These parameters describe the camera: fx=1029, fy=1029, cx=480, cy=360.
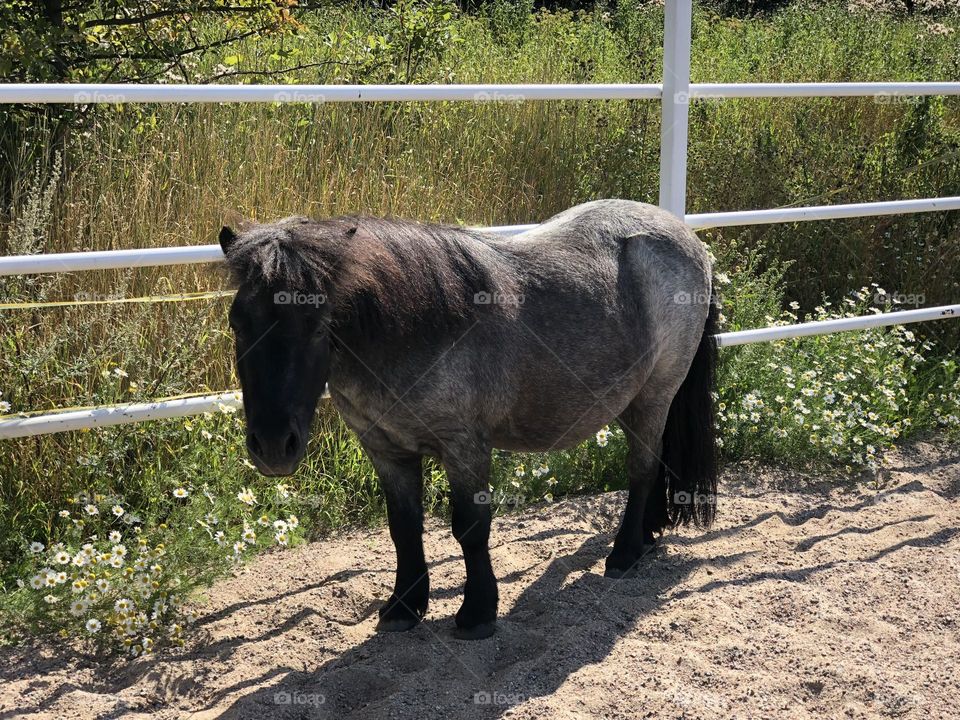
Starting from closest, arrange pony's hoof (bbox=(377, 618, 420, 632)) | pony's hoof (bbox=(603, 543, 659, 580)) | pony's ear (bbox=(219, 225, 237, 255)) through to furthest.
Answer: pony's ear (bbox=(219, 225, 237, 255)), pony's hoof (bbox=(377, 618, 420, 632)), pony's hoof (bbox=(603, 543, 659, 580))

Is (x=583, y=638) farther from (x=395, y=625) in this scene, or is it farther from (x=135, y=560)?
(x=135, y=560)

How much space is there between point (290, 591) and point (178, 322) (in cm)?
122

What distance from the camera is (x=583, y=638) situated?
3307 mm

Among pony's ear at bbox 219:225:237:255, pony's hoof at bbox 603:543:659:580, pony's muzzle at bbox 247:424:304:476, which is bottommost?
pony's hoof at bbox 603:543:659:580

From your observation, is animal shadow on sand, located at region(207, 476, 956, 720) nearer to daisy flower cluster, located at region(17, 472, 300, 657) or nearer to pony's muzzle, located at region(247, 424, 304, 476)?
daisy flower cluster, located at region(17, 472, 300, 657)

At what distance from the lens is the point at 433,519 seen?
4.46 meters

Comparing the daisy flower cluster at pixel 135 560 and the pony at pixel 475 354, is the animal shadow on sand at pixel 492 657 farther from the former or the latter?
the daisy flower cluster at pixel 135 560

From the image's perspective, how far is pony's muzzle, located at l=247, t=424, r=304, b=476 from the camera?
2.71m

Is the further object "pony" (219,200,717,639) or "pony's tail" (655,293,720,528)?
"pony's tail" (655,293,720,528)

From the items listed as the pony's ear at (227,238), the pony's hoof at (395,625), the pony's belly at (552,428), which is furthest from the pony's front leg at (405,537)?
the pony's ear at (227,238)

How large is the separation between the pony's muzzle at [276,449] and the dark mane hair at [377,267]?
0.36 meters

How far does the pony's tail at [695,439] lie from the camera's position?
408cm

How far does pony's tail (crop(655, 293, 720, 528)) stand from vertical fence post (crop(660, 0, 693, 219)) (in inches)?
33.3

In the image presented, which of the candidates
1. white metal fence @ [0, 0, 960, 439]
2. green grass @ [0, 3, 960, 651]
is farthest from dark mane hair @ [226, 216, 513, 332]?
white metal fence @ [0, 0, 960, 439]
